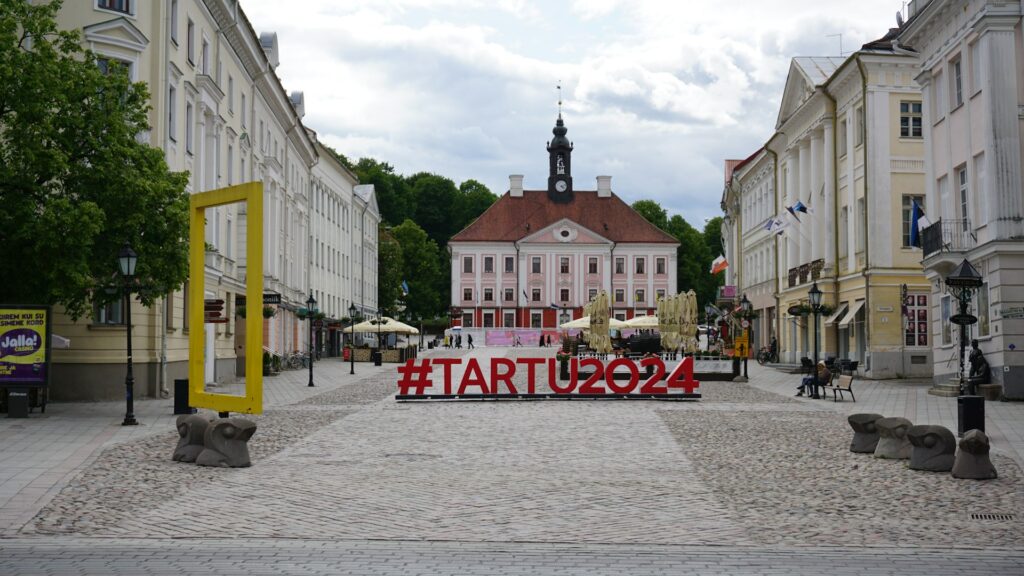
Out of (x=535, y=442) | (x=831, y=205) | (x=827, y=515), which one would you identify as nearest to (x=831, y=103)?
(x=831, y=205)

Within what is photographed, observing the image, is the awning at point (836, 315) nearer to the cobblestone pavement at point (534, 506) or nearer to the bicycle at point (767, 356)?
the bicycle at point (767, 356)

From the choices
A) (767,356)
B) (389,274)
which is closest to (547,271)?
(389,274)

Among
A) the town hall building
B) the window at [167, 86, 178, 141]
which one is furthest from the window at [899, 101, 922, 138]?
the town hall building

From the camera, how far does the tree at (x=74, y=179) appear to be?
868 inches

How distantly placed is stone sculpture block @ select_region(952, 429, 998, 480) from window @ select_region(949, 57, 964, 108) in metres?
18.8

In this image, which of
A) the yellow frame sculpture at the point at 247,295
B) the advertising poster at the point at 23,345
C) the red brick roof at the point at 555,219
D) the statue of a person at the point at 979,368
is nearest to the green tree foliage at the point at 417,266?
the red brick roof at the point at 555,219

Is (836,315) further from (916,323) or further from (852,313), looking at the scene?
(916,323)

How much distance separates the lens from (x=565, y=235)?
118875 mm

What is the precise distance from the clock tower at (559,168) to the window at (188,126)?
9063cm

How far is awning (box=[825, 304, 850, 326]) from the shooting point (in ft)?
147

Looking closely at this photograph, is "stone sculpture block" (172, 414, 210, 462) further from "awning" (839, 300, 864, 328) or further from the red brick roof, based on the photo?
the red brick roof

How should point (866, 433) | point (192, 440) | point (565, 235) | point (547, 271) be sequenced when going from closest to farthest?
point (192, 440)
point (866, 433)
point (547, 271)
point (565, 235)

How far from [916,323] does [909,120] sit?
7.30 m

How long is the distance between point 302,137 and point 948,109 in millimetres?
37093
